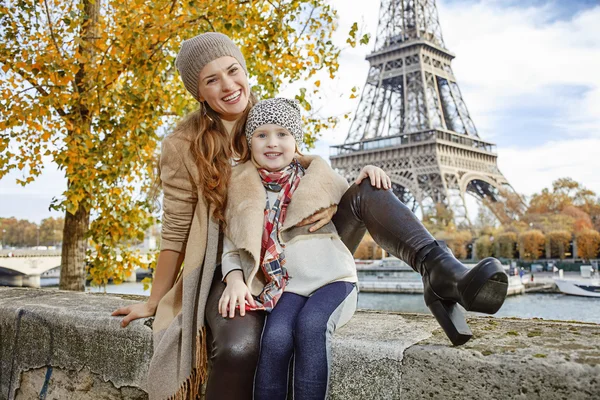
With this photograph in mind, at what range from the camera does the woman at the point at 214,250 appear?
1.54 metres

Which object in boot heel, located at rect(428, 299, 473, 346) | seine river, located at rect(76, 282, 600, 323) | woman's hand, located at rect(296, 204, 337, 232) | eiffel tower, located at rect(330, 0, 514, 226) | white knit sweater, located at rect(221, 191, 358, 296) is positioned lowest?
seine river, located at rect(76, 282, 600, 323)

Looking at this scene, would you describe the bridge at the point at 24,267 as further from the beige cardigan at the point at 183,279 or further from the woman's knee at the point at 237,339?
the woman's knee at the point at 237,339

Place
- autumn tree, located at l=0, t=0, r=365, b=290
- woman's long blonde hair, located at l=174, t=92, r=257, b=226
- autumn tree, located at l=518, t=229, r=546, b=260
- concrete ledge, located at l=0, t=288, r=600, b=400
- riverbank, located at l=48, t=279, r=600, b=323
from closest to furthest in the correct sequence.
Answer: concrete ledge, located at l=0, t=288, r=600, b=400, woman's long blonde hair, located at l=174, t=92, r=257, b=226, autumn tree, located at l=0, t=0, r=365, b=290, riverbank, located at l=48, t=279, r=600, b=323, autumn tree, located at l=518, t=229, r=546, b=260

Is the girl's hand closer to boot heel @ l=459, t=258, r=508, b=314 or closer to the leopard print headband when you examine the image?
the leopard print headband

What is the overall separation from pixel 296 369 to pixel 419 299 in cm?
2140

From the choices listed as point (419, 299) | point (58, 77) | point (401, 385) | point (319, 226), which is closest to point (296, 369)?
point (401, 385)

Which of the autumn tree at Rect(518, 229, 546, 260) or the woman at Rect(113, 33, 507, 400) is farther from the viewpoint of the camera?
the autumn tree at Rect(518, 229, 546, 260)

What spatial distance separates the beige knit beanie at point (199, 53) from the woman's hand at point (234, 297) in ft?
3.43

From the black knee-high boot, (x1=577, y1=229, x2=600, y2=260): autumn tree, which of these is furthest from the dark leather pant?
(x1=577, y1=229, x2=600, y2=260): autumn tree

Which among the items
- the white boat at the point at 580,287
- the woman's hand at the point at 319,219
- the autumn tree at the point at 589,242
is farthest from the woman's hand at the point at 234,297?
the autumn tree at the point at 589,242

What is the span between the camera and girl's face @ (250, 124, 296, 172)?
6.70ft

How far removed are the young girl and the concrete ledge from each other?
0.37 feet

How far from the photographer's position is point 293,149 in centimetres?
207

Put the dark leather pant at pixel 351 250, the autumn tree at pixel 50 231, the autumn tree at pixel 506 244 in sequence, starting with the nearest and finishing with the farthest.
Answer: the dark leather pant at pixel 351 250 < the autumn tree at pixel 506 244 < the autumn tree at pixel 50 231
